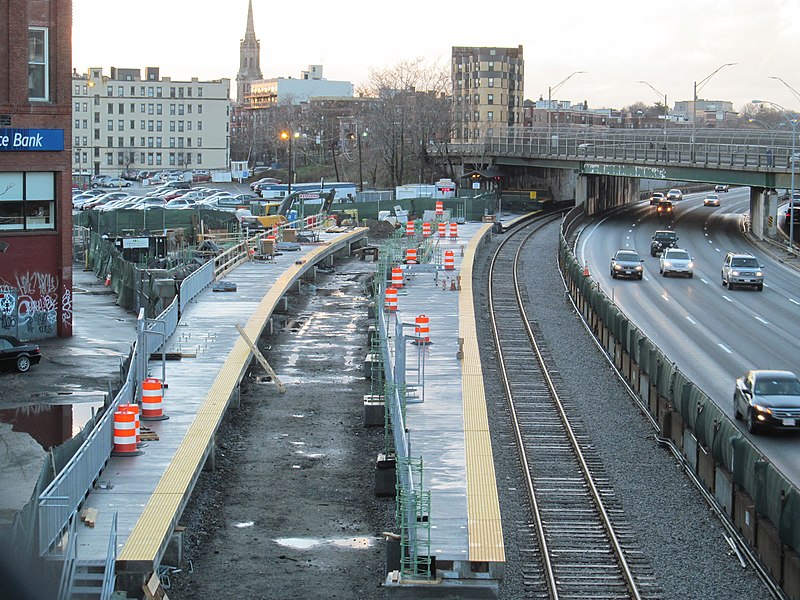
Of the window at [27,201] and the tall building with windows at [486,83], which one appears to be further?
the tall building with windows at [486,83]

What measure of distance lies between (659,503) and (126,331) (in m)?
22.3

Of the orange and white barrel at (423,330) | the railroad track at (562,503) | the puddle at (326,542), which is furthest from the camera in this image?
the orange and white barrel at (423,330)

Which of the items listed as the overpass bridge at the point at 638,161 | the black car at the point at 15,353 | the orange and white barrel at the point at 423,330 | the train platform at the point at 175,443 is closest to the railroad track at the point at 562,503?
the orange and white barrel at the point at 423,330

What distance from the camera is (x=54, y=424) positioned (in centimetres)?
2461

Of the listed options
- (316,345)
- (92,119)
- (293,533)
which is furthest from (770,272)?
(92,119)

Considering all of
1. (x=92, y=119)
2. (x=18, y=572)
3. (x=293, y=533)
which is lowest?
(x=293, y=533)

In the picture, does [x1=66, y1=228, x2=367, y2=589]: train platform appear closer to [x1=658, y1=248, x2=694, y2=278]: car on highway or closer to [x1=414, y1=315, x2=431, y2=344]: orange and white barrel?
[x1=414, y1=315, x2=431, y2=344]: orange and white barrel

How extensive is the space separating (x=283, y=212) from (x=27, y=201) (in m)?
43.3

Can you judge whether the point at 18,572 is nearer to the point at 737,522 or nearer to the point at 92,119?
the point at 737,522

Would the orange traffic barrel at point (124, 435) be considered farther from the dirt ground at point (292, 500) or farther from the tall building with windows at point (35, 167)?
the tall building with windows at point (35, 167)

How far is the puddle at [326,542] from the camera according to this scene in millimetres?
18234

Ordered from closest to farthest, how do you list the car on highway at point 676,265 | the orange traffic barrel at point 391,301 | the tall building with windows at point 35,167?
1. the tall building with windows at point 35,167
2. the orange traffic barrel at point 391,301
3. the car on highway at point 676,265

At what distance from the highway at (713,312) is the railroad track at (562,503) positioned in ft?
11.7

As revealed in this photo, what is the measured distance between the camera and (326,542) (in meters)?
18.5
